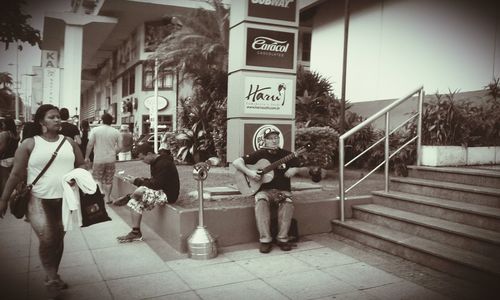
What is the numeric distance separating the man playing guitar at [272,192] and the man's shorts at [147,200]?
123 cm

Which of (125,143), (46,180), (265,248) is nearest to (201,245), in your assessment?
(265,248)

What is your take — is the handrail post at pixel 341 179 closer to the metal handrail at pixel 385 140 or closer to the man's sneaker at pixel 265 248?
the metal handrail at pixel 385 140

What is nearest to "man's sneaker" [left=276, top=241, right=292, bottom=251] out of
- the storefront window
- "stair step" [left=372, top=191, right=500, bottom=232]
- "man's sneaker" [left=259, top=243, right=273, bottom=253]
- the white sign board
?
"man's sneaker" [left=259, top=243, right=273, bottom=253]

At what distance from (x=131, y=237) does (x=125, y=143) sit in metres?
8.80

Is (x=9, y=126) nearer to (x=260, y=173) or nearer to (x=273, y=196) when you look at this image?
(x=260, y=173)

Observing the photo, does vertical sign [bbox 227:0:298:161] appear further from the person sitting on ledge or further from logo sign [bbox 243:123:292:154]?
the person sitting on ledge

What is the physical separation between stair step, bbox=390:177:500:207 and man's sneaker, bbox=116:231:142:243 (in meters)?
4.09

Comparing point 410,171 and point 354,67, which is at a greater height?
point 354,67

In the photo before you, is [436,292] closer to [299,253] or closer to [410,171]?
[299,253]

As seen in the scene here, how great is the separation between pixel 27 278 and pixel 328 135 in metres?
6.13

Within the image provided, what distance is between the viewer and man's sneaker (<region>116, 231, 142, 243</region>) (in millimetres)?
6121

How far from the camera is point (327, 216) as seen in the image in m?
6.46

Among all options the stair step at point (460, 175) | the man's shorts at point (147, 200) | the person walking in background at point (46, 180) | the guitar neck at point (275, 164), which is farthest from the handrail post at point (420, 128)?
the person walking in background at point (46, 180)

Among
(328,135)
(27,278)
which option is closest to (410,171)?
(328,135)
